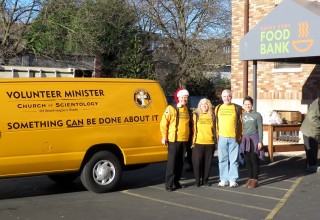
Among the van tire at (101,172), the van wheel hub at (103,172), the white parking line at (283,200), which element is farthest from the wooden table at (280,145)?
the van wheel hub at (103,172)

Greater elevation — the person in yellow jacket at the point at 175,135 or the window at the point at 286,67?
the window at the point at 286,67

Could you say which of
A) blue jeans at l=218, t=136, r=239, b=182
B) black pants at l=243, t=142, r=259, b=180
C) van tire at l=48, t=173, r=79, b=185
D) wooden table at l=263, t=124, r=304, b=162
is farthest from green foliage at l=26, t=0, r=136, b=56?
black pants at l=243, t=142, r=259, b=180

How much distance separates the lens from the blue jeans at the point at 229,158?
860 centimetres

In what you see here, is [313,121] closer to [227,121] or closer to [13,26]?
[227,121]

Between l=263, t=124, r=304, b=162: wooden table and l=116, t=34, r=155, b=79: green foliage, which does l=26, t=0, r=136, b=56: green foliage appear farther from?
l=263, t=124, r=304, b=162: wooden table

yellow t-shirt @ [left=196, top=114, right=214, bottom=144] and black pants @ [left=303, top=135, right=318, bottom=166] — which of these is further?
black pants @ [left=303, top=135, right=318, bottom=166]

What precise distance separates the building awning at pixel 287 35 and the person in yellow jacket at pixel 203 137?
2.20m

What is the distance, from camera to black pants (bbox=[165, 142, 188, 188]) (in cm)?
832

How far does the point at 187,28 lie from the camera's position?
3469 centimetres

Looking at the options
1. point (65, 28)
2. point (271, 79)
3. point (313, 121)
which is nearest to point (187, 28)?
point (65, 28)

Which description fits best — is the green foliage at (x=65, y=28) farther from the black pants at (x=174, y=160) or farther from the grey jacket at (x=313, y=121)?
the black pants at (x=174, y=160)

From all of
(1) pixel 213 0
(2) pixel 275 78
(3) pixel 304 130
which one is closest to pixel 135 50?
(1) pixel 213 0

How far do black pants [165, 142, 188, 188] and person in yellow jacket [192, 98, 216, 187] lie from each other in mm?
293

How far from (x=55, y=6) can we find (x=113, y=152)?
1578cm
